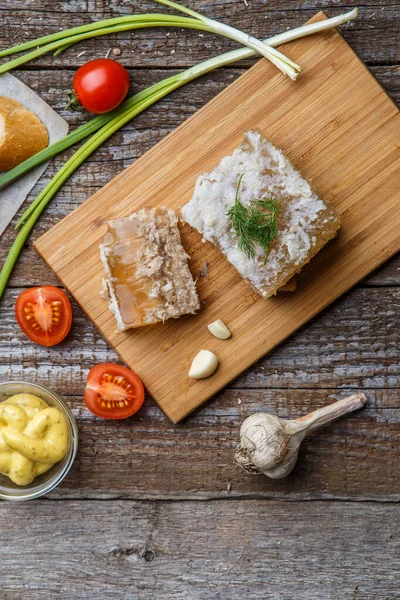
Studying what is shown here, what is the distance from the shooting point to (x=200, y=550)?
325 centimetres

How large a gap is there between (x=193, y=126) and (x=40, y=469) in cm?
195

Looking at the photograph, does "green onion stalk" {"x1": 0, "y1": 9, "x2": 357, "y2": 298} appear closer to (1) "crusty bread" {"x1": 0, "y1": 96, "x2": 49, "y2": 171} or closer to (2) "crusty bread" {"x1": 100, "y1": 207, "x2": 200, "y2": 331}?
(1) "crusty bread" {"x1": 0, "y1": 96, "x2": 49, "y2": 171}

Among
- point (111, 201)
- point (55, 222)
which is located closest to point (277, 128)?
point (111, 201)

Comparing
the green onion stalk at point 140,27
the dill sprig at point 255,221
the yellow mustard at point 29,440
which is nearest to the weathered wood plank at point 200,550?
the yellow mustard at point 29,440

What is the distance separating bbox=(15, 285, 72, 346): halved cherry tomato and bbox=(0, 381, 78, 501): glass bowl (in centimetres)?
27

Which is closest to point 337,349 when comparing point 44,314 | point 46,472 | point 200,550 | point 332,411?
point 332,411

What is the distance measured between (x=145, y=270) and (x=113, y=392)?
0.67m

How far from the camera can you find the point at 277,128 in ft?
10.0

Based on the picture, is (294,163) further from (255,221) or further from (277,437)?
(277,437)

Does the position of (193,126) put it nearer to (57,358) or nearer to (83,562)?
(57,358)

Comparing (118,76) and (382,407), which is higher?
(118,76)

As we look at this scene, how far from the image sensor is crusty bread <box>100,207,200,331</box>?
9.73ft

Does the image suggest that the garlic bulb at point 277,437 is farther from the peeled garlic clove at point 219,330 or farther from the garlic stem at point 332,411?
the peeled garlic clove at point 219,330

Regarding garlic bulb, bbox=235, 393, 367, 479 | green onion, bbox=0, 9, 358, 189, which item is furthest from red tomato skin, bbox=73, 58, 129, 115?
garlic bulb, bbox=235, 393, 367, 479
